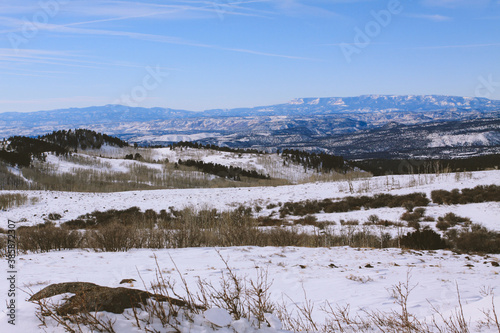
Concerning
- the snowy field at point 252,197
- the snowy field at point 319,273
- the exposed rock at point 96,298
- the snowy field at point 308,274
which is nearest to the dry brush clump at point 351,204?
the snowy field at point 252,197

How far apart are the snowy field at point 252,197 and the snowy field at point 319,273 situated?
11925mm

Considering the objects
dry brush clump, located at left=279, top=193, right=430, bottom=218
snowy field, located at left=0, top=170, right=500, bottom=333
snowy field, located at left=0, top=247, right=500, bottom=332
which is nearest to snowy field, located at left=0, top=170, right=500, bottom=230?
dry brush clump, located at left=279, top=193, right=430, bottom=218

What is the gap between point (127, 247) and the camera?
12578 mm

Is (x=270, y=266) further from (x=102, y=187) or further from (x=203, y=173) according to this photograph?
(x=203, y=173)

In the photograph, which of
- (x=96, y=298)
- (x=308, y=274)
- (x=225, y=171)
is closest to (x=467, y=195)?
(x=308, y=274)

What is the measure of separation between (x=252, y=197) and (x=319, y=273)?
80.9ft

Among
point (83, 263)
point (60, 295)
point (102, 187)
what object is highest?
point (60, 295)

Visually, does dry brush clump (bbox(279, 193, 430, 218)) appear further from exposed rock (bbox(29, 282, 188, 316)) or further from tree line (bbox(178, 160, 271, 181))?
tree line (bbox(178, 160, 271, 181))

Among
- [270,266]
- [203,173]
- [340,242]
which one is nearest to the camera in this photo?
[270,266]

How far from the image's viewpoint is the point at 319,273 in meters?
8.43

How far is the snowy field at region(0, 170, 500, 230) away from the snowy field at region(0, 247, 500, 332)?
11.9 m

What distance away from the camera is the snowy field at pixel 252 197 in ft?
80.4

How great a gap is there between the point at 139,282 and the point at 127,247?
5.69m

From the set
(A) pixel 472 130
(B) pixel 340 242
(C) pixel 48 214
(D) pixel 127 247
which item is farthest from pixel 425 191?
(A) pixel 472 130
